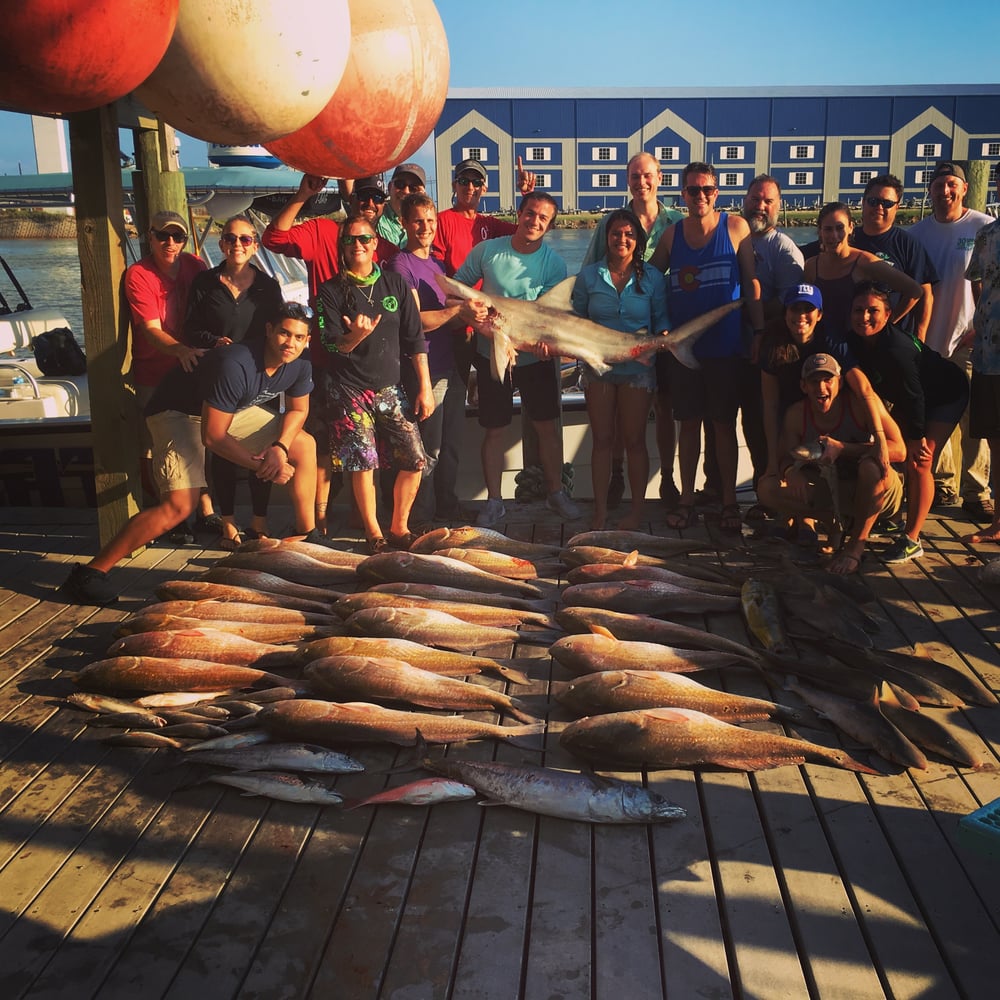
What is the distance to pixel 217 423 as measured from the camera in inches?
229

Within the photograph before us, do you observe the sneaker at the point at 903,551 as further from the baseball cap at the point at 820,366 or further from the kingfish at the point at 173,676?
the kingfish at the point at 173,676

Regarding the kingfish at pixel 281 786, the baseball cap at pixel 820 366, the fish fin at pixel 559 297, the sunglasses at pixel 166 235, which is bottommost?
the kingfish at pixel 281 786

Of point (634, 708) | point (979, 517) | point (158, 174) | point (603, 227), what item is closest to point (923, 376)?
point (979, 517)

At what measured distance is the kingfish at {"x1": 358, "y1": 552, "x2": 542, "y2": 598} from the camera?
17.5 feet

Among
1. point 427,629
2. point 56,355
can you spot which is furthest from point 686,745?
point 56,355

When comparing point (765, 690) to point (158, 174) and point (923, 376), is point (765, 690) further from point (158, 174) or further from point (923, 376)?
point (158, 174)

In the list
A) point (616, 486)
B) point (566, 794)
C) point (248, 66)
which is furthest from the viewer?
point (616, 486)

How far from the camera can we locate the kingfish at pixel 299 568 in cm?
558

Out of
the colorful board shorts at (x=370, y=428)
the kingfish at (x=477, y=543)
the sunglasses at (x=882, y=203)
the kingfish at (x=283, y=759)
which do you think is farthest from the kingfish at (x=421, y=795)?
the sunglasses at (x=882, y=203)

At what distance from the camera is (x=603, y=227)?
6574mm

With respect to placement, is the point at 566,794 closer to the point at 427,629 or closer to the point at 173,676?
the point at 427,629

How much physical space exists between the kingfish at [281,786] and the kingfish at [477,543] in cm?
224

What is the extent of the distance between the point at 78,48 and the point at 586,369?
4124mm

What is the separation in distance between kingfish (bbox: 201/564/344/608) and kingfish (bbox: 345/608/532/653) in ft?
1.70
